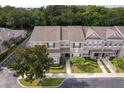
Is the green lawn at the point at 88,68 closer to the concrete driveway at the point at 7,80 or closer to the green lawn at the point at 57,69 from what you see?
the green lawn at the point at 57,69

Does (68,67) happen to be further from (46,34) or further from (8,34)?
(8,34)

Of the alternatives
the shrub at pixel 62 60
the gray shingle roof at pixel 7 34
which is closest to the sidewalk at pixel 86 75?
the shrub at pixel 62 60

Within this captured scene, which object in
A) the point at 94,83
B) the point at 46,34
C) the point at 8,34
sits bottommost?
the point at 94,83

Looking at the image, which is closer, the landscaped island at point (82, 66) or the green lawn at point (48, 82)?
the green lawn at point (48, 82)

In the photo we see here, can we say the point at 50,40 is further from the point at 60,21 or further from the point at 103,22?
the point at 103,22

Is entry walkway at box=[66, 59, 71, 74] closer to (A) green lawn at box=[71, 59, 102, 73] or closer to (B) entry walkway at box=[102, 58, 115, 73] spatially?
(A) green lawn at box=[71, 59, 102, 73]

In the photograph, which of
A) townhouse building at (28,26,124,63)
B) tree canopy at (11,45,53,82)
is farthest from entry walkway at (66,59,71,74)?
tree canopy at (11,45,53,82)

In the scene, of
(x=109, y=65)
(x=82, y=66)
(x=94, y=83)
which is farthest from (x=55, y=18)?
(x=94, y=83)
